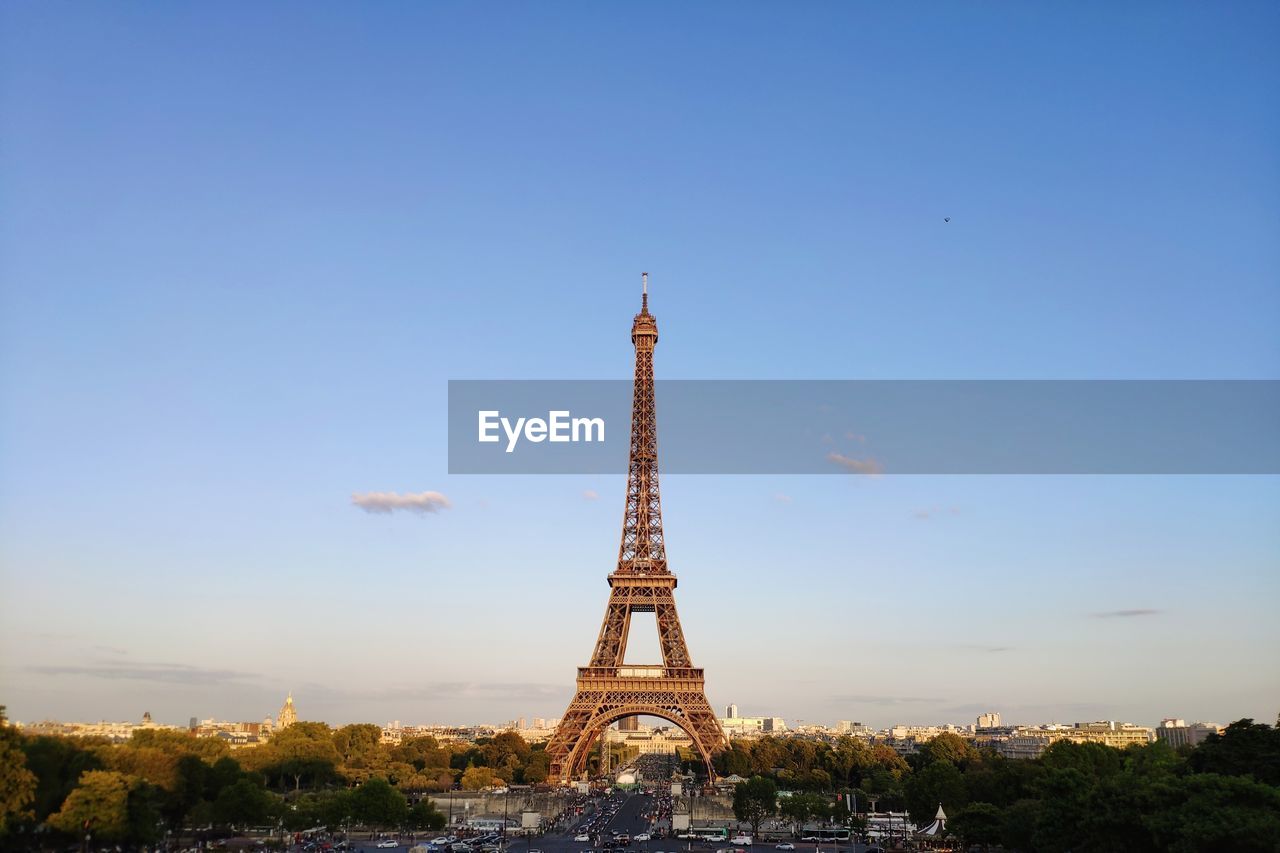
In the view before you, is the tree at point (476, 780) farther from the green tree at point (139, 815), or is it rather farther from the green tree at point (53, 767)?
the green tree at point (139, 815)

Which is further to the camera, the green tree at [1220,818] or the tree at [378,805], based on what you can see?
the tree at [378,805]

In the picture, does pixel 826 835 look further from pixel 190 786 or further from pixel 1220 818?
pixel 1220 818

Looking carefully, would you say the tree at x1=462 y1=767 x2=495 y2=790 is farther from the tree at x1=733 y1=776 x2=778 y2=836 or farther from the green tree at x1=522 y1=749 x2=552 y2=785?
the tree at x1=733 y1=776 x2=778 y2=836

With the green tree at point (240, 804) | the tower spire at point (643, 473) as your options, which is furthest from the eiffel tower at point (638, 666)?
the green tree at point (240, 804)

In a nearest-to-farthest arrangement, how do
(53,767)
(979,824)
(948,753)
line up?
(53,767) → (979,824) → (948,753)

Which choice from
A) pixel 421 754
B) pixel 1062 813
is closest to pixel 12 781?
pixel 1062 813

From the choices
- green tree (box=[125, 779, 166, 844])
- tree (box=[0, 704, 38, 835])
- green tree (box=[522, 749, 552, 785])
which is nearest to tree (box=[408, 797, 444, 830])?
green tree (box=[125, 779, 166, 844])
